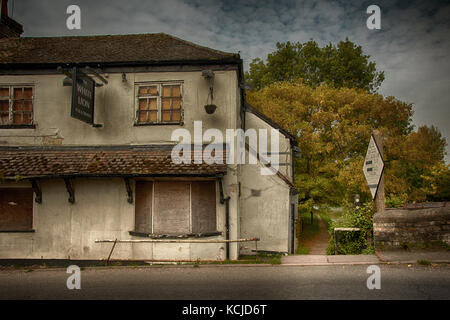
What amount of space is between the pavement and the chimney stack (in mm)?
14590

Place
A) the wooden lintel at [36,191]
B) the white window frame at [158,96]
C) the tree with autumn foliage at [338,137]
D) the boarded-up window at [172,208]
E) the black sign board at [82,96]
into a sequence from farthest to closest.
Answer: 1. the tree with autumn foliage at [338,137]
2. the white window frame at [158,96]
3. the boarded-up window at [172,208]
4. the wooden lintel at [36,191]
5. the black sign board at [82,96]

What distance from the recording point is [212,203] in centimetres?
1138

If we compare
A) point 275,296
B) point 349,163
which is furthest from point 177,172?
point 349,163

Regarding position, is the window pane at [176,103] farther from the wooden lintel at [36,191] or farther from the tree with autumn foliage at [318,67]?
the tree with autumn foliage at [318,67]

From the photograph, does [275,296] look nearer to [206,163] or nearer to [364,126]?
[206,163]

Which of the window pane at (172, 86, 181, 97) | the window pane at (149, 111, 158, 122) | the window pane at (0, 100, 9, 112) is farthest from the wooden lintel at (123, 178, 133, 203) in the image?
the window pane at (0, 100, 9, 112)

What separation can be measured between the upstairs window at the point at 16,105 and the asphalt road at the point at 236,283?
206 inches

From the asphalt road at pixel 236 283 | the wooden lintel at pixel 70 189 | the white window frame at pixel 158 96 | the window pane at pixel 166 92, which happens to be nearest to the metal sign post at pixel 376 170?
the asphalt road at pixel 236 283

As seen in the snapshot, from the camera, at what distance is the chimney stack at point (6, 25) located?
49.1 feet

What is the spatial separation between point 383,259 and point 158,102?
8.22 m

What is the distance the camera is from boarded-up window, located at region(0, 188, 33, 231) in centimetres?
1142

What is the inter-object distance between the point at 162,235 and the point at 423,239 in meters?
7.44

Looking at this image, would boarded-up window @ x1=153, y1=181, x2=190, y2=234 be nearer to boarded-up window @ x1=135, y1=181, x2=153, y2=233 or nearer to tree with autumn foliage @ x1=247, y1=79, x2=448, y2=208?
boarded-up window @ x1=135, y1=181, x2=153, y2=233

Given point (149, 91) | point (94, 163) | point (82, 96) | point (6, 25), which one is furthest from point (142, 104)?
point (6, 25)
